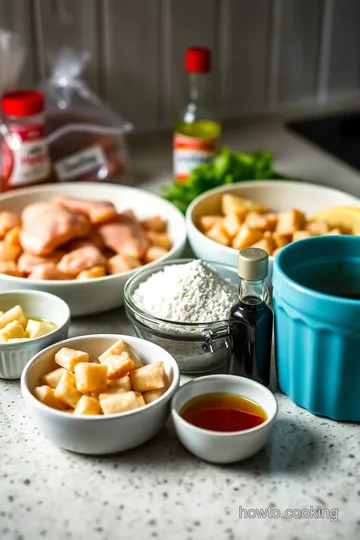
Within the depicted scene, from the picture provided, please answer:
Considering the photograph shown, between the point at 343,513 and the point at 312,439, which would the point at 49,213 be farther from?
the point at 343,513

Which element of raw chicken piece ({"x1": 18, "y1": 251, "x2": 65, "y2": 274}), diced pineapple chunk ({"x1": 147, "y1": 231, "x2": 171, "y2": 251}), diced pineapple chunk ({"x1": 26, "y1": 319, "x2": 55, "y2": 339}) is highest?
raw chicken piece ({"x1": 18, "y1": 251, "x2": 65, "y2": 274})

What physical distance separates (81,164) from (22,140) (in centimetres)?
17

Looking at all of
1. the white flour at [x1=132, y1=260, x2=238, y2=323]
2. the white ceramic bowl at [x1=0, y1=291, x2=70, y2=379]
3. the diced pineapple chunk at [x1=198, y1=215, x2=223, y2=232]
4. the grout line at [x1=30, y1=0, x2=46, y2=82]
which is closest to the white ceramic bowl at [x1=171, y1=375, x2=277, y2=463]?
the white flour at [x1=132, y1=260, x2=238, y2=323]

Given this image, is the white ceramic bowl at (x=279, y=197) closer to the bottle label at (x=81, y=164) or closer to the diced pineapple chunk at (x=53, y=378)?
the bottle label at (x=81, y=164)

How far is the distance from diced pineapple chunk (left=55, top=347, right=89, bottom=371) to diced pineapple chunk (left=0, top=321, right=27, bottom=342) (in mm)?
92

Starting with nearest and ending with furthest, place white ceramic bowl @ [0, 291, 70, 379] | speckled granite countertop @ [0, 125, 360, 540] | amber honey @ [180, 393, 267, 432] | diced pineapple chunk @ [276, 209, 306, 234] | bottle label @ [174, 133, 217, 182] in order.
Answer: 1. speckled granite countertop @ [0, 125, 360, 540]
2. amber honey @ [180, 393, 267, 432]
3. white ceramic bowl @ [0, 291, 70, 379]
4. diced pineapple chunk @ [276, 209, 306, 234]
5. bottle label @ [174, 133, 217, 182]

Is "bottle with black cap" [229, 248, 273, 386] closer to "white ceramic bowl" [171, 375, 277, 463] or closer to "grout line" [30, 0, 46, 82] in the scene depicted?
"white ceramic bowl" [171, 375, 277, 463]

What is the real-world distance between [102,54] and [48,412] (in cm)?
110

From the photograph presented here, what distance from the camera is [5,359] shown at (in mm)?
1091

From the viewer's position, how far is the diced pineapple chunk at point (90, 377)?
977 mm

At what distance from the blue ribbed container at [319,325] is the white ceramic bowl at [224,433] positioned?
8 cm

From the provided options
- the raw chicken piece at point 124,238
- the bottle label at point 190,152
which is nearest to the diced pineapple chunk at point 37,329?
the raw chicken piece at point 124,238

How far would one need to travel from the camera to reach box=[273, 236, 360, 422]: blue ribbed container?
98 cm

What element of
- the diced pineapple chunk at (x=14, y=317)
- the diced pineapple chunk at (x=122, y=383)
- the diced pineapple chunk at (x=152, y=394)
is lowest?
the diced pineapple chunk at (x=152, y=394)
